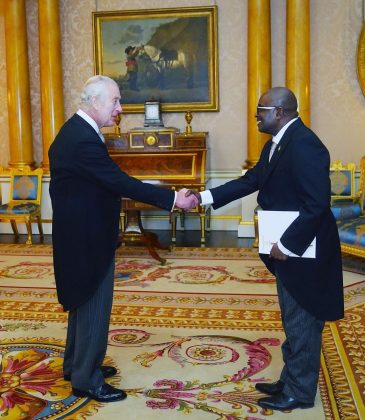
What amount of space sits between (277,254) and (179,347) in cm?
129

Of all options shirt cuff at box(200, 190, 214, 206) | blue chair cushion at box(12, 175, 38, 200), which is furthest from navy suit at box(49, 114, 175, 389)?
blue chair cushion at box(12, 175, 38, 200)

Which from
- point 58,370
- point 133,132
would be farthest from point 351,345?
point 133,132

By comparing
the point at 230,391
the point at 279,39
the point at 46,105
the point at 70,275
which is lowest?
the point at 230,391

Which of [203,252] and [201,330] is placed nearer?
[201,330]

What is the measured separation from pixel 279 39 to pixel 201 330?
4.93 m

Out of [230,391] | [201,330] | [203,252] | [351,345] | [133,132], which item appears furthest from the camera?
[133,132]

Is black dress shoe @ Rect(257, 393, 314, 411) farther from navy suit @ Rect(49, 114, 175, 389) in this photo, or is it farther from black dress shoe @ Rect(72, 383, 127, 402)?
navy suit @ Rect(49, 114, 175, 389)

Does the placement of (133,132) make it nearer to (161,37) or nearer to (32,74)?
(161,37)

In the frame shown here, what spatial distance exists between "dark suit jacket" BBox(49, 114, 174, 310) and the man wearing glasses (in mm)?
709

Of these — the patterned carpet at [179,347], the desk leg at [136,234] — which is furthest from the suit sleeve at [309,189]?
the desk leg at [136,234]

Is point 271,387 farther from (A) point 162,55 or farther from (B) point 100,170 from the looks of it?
(A) point 162,55

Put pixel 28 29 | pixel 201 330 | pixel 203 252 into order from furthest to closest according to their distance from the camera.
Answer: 1. pixel 28 29
2. pixel 203 252
3. pixel 201 330

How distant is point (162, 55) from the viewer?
25.6ft

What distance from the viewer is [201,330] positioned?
12.7 ft
